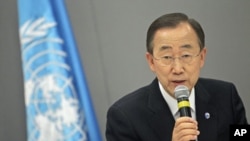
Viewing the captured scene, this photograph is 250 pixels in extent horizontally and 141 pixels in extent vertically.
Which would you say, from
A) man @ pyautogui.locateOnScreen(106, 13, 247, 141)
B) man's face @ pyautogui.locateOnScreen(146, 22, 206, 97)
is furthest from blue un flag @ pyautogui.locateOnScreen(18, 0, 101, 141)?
man's face @ pyautogui.locateOnScreen(146, 22, 206, 97)

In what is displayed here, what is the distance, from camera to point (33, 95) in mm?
2141

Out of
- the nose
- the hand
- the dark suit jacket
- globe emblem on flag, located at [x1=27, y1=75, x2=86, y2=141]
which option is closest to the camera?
the hand

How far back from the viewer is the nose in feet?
6.13

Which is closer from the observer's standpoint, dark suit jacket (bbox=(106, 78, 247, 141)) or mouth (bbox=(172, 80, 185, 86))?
mouth (bbox=(172, 80, 185, 86))

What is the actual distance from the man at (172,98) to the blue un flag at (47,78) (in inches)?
8.9

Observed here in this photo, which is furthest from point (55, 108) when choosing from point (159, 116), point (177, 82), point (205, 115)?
point (205, 115)

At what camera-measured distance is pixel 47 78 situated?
214 cm

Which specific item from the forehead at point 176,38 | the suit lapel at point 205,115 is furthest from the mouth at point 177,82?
the suit lapel at point 205,115

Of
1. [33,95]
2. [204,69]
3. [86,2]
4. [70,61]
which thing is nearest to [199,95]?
[70,61]

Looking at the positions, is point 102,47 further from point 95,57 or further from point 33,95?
point 33,95

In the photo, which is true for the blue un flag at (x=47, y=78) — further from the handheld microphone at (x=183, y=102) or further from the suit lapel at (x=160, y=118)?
the handheld microphone at (x=183, y=102)

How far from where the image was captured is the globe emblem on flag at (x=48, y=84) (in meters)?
2.14

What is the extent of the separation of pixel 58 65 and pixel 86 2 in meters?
1.06

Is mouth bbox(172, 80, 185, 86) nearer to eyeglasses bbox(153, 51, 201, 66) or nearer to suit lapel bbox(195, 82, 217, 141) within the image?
eyeglasses bbox(153, 51, 201, 66)
